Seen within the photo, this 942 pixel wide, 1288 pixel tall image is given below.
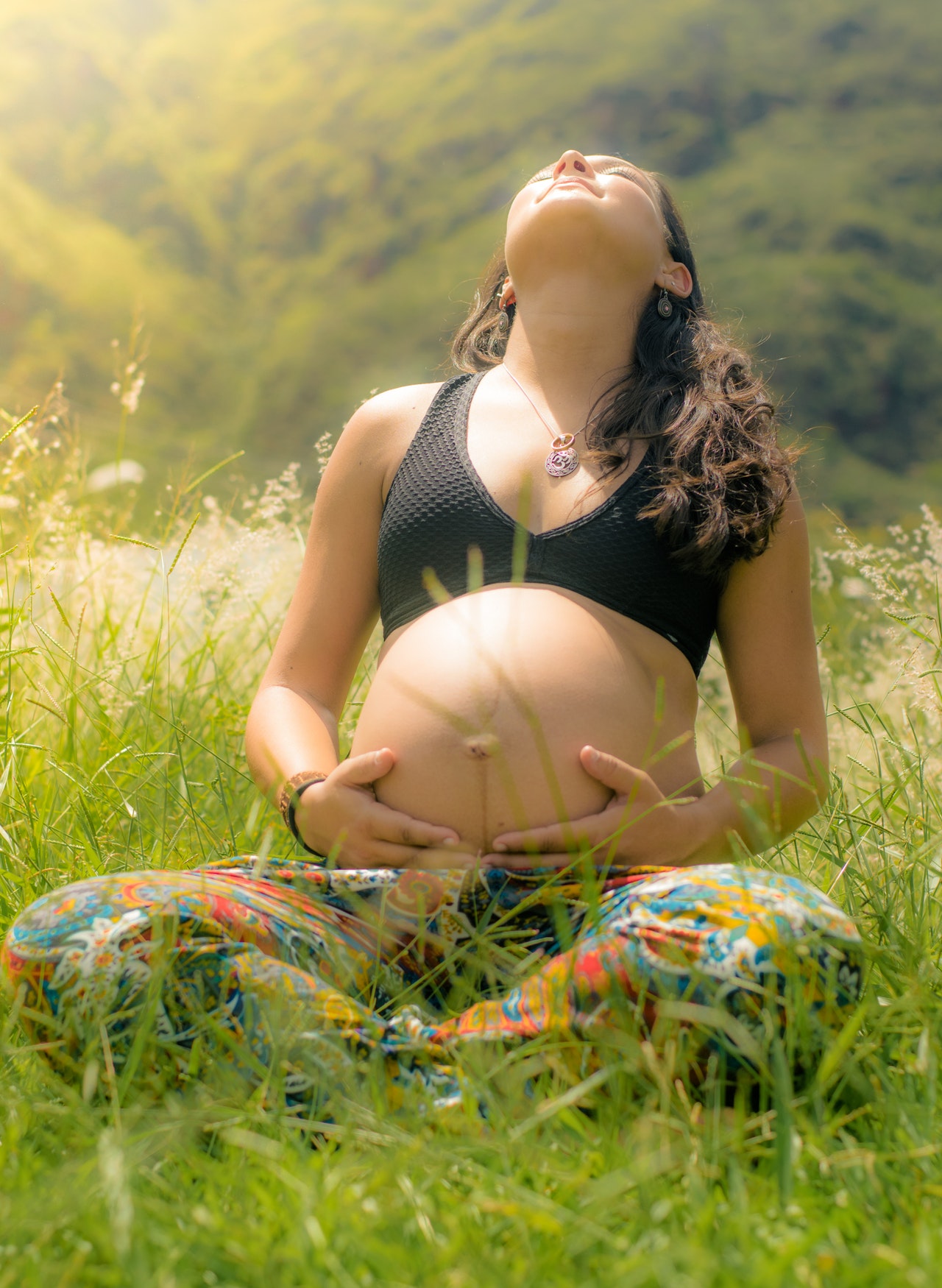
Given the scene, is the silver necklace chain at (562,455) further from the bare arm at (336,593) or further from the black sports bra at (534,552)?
the bare arm at (336,593)

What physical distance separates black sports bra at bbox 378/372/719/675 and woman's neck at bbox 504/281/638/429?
0.80ft

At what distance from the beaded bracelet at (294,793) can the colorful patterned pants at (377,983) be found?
254 millimetres

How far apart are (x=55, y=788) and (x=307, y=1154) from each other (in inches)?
54.8

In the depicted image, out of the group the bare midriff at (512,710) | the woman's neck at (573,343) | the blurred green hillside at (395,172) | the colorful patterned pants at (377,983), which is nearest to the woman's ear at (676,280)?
the woman's neck at (573,343)

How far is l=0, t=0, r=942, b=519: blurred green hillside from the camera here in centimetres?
3756

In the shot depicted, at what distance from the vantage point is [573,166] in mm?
2150

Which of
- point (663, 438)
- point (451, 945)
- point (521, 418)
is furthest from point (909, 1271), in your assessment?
point (521, 418)

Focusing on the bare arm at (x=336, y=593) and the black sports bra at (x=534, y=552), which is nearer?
the black sports bra at (x=534, y=552)

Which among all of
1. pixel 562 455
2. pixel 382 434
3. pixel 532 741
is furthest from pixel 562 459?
pixel 532 741

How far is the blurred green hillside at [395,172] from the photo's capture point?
37.6 metres

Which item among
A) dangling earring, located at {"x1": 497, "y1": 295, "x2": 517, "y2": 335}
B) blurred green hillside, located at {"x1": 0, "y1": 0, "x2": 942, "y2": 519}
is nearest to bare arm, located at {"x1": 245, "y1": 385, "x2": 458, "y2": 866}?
dangling earring, located at {"x1": 497, "y1": 295, "x2": 517, "y2": 335}

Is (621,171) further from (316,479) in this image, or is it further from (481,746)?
(316,479)

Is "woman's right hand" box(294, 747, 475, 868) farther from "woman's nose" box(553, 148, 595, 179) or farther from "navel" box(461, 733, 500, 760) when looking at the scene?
"woman's nose" box(553, 148, 595, 179)

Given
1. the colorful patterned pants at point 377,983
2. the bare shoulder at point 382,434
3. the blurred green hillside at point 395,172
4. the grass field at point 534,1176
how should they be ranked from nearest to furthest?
the grass field at point 534,1176 → the colorful patterned pants at point 377,983 → the bare shoulder at point 382,434 → the blurred green hillside at point 395,172
